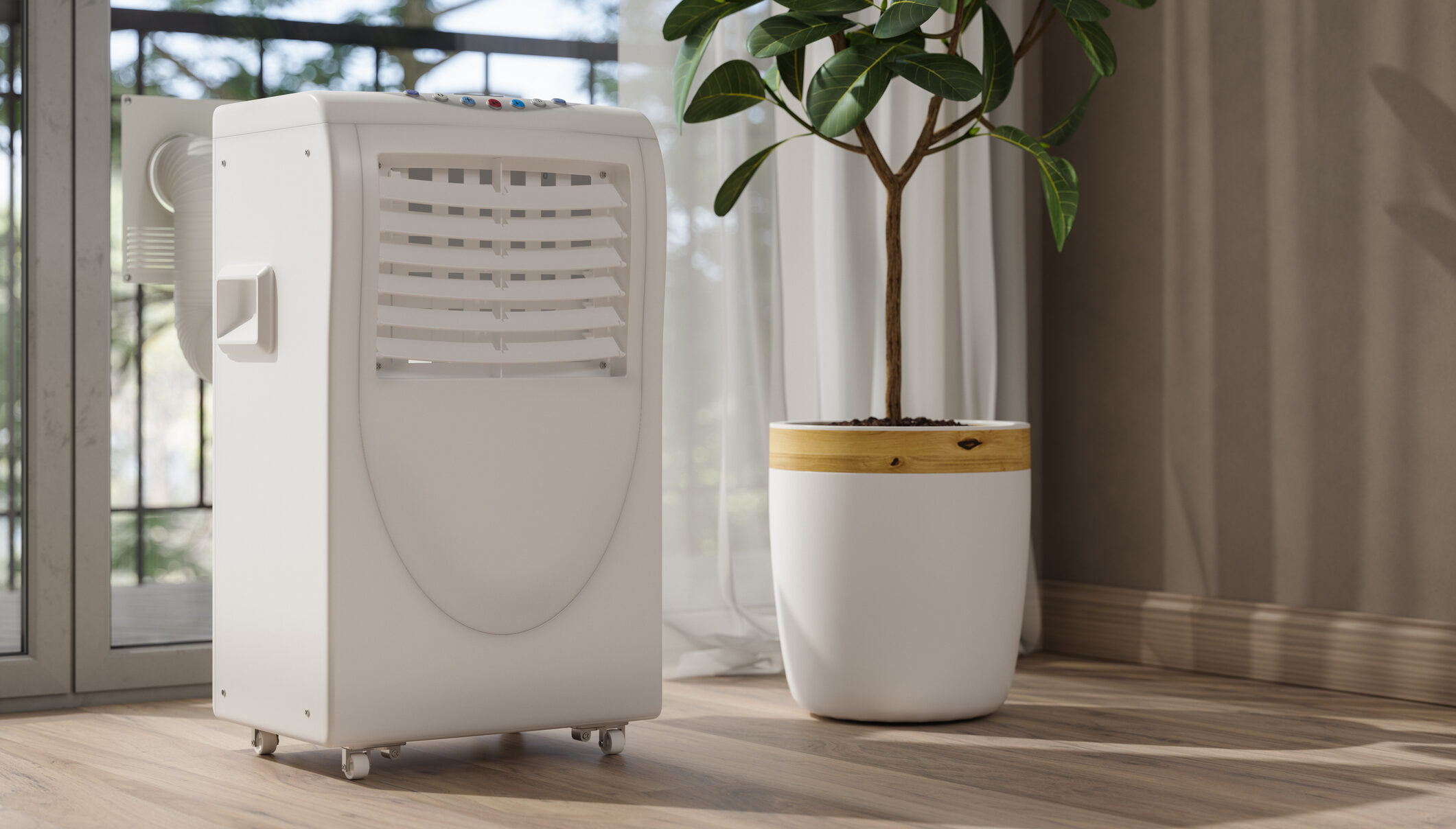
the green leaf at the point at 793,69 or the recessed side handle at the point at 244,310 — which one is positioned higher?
the green leaf at the point at 793,69

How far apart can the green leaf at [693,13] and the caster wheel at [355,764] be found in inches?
41.1

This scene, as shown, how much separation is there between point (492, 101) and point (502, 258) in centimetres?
18

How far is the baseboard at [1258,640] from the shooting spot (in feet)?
7.32

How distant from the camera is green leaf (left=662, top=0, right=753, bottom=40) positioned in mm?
2080

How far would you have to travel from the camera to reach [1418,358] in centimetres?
223

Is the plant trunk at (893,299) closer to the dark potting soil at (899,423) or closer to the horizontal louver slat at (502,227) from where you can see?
the dark potting soil at (899,423)

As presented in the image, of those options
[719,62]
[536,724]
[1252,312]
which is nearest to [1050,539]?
[1252,312]

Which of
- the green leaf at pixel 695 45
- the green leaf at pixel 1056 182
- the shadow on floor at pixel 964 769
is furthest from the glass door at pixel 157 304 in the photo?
the green leaf at pixel 1056 182

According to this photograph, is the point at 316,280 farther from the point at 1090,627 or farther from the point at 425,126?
the point at 1090,627

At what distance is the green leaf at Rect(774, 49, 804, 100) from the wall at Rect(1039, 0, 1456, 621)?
780 millimetres

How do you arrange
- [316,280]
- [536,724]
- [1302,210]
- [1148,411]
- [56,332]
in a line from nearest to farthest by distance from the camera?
[316,280]
[536,724]
[56,332]
[1302,210]
[1148,411]

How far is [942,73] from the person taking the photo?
77.6 inches

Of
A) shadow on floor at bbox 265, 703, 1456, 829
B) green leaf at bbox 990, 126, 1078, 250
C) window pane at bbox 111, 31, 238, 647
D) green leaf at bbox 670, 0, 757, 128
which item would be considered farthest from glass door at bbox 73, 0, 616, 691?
green leaf at bbox 990, 126, 1078, 250

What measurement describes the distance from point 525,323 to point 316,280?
9.3 inches
